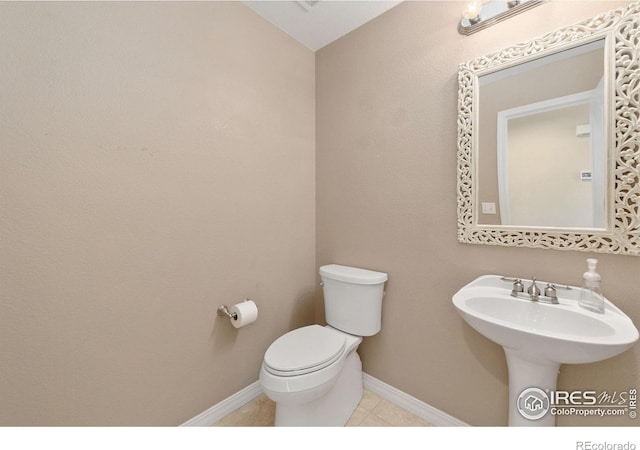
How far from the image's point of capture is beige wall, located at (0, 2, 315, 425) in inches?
33.9

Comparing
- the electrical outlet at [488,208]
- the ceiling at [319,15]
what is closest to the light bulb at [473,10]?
the ceiling at [319,15]

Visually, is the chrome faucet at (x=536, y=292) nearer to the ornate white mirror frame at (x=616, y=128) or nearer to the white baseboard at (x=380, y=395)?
the ornate white mirror frame at (x=616, y=128)

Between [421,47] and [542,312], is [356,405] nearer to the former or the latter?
[542,312]

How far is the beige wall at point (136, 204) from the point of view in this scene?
2.82ft

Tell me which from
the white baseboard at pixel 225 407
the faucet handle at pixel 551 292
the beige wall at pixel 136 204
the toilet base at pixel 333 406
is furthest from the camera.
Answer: the white baseboard at pixel 225 407

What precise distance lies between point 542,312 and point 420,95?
1136 mm

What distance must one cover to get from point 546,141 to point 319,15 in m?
1.37

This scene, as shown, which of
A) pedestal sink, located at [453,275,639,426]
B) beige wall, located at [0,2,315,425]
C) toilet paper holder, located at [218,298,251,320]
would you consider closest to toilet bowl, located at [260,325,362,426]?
toilet paper holder, located at [218,298,251,320]

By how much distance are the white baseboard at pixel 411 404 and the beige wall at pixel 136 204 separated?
67 cm

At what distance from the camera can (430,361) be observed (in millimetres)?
1355

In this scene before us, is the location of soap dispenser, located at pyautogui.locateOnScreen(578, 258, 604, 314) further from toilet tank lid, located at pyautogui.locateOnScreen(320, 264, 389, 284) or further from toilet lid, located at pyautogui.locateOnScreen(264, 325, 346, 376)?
toilet lid, located at pyautogui.locateOnScreen(264, 325, 346, 376)

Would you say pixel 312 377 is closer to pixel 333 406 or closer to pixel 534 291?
pixel 333 406

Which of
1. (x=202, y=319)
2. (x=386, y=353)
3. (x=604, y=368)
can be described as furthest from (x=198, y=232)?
(x=604, y=368)

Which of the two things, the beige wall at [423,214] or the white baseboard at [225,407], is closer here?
the beige wall at [423,214]
